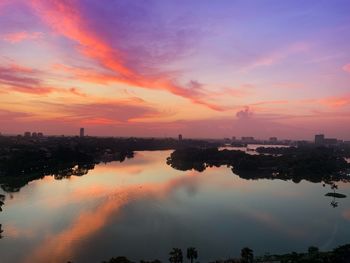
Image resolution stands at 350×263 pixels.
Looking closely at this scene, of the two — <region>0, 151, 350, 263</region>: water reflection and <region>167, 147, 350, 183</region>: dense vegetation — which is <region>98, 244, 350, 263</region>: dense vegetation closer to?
<region>0, 151, 350, 263</region>: water reflection

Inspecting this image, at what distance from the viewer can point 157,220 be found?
95.1 feet

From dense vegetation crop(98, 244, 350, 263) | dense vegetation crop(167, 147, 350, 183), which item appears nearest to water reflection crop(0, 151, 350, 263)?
dense vegetation crop(98, 244, 350, 263)

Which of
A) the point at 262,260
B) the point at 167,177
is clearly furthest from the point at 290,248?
the point at 167,177

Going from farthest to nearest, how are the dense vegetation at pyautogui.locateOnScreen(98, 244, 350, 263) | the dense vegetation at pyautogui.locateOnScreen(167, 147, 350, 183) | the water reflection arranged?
1. the dense vegetation at pyautogui.locateOnScreen(167, 147, 350, 183)
2. the water reflection
3. the dense vegetation at pyautogui.locateOnScreen(98, 244, 350, 263)

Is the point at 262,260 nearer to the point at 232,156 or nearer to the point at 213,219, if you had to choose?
the point at 213,219

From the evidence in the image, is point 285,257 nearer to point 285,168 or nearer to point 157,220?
point 157,220

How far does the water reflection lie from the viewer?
2262cm

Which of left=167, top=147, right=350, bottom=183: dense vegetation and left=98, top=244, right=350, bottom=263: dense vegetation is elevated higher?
left=167, top=147, right=350, bottom=183: dense vegetation

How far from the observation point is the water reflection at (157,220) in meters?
22.6

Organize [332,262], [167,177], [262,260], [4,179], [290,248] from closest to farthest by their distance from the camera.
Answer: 1. [332,262]
2. [262,260]
3. [290,248]
4. [4,179]
5. [167,177]

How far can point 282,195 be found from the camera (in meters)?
41.9

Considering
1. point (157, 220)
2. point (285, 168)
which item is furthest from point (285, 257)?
point (285, 168)

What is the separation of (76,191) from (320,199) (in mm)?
26920

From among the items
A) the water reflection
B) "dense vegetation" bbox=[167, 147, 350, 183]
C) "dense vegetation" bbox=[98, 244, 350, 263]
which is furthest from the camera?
"dense vegetation" bbox=[167, 147, 350, 183]
